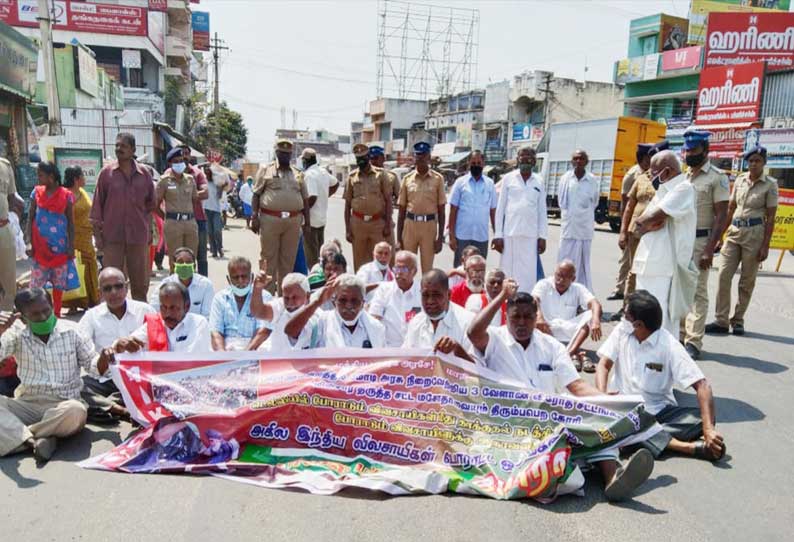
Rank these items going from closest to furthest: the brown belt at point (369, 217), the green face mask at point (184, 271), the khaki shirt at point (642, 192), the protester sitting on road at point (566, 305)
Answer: the green face mask at point (184, 271), the protester sitting on road at point (566, 305), the khaki shirt at point (642, 192), the brown belt at point (369, 217)

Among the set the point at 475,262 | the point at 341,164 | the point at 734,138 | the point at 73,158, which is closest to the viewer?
the point at 475,262

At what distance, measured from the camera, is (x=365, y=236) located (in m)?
8.45

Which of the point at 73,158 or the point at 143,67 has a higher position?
the point at 143,67

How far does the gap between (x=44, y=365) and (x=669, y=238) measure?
16.5 feet

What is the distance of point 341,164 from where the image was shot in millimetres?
82688

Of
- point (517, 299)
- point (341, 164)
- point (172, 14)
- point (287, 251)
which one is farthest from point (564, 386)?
point (341, 164)

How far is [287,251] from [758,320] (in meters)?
6.23

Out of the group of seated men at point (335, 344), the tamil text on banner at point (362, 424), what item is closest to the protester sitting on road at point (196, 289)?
the group of seated men at point (335, 344)

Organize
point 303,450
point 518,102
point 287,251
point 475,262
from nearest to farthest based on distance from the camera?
point 303,450
point 475,262
point 287,251
point 518,102

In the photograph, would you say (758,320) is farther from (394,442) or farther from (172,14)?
(172,14)

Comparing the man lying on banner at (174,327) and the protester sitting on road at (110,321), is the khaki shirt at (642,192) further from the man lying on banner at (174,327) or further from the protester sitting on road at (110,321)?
the protester sitting on road at (110,321)

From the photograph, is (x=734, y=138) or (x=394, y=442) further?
(x=734, y=138)

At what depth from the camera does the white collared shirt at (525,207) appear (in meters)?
7.64

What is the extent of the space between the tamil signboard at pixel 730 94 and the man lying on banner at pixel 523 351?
2267cm
